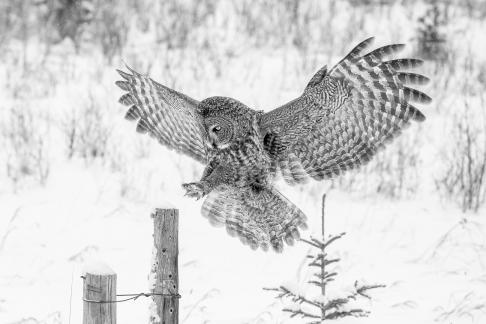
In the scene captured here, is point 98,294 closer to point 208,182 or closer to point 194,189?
point 194,189

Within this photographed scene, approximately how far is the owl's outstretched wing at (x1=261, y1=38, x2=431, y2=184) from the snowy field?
572 mm

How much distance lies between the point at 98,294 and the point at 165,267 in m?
0.31

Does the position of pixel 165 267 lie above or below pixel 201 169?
below

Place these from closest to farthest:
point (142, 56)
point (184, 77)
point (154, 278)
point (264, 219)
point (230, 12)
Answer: point (154, 278), point (264, 219), point (184, 77), point (142, 56), point (230, 12)

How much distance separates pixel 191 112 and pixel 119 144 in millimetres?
3440

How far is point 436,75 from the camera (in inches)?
382

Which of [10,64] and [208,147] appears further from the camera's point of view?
[10,64]

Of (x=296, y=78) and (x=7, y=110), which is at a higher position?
(x=296, y=78)

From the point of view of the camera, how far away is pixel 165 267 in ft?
11.0

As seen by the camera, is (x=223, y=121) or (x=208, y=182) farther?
(x=223, y=121)

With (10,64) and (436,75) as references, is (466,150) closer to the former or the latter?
(436,75)

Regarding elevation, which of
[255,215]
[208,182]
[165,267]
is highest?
[208,182]

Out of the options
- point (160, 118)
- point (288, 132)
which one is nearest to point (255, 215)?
point (288, 132)

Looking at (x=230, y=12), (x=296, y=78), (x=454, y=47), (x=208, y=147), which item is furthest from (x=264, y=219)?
(x=230, y=12)
